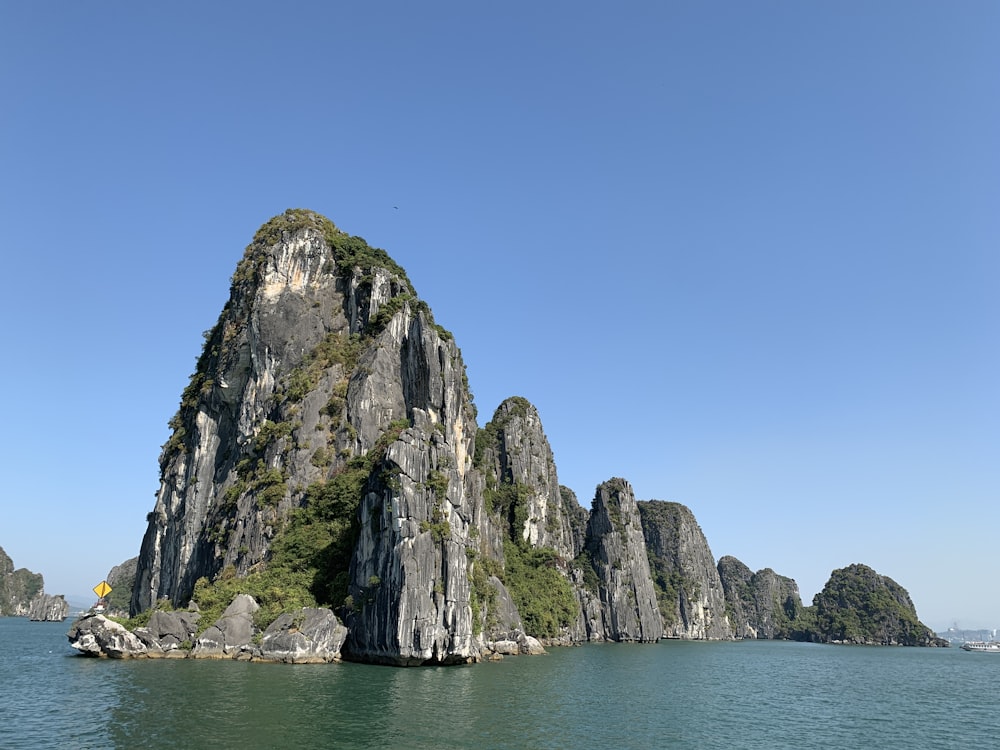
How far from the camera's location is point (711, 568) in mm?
169875

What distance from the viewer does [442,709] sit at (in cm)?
3064

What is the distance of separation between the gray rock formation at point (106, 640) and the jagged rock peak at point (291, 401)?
39.5 feet

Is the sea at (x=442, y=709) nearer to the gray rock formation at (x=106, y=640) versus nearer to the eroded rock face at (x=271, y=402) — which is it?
the gray rock formation at (x=106, y=640)

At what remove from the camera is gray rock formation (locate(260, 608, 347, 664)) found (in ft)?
154

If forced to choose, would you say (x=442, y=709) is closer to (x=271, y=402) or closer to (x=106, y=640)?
(x=106, y=640)

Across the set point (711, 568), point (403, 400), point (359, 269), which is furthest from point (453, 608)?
point (711, 568)

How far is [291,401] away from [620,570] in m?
72.8

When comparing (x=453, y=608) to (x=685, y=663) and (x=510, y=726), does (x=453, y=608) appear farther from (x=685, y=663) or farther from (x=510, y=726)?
(x=685, y=663)

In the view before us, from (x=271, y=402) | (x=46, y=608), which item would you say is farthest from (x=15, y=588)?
(x=271, y=402)

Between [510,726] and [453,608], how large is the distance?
21564mm

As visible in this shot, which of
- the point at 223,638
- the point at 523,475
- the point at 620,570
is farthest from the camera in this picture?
the point at 620,570

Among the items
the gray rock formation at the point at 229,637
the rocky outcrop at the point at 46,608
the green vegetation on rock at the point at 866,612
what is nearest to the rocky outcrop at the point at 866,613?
the green vegetation on rock at the point at 866,612

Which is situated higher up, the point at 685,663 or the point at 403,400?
the point at 403,400

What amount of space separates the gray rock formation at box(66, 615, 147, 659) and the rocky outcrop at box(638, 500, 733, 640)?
12188cm
